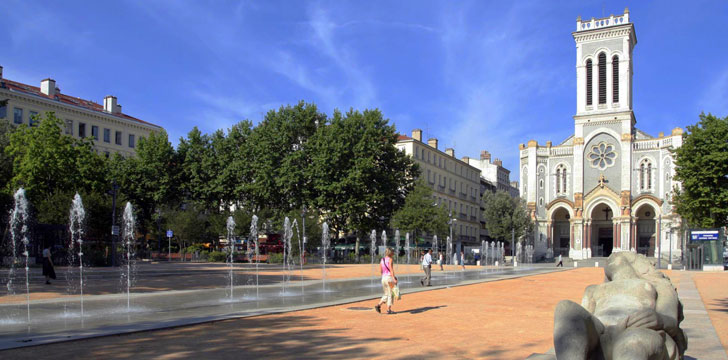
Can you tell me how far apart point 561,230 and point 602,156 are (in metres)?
11.2

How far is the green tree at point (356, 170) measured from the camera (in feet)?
162

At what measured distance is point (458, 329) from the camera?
10641 millimetres

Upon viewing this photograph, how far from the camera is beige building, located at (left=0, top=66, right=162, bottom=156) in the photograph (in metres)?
56.4

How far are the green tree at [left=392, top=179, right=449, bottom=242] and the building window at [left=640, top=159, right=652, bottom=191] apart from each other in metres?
28.5

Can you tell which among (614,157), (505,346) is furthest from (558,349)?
(614,157)

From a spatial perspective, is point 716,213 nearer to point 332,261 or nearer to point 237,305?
point 332,261

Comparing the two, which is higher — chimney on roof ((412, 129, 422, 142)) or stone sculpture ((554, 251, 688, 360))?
chimney on roof ((412, 129, 422, 142))

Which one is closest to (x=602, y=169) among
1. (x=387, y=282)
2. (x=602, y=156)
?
(x=602, y=156)

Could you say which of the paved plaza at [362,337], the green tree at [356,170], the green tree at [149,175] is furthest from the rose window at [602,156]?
the paved plaza at [362,337]

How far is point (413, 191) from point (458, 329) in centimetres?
4498

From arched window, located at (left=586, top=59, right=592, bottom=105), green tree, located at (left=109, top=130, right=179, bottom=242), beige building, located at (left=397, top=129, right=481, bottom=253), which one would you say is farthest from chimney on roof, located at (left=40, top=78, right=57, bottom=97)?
arched window, located at (left=586, top=59, right=592, bottom=105)

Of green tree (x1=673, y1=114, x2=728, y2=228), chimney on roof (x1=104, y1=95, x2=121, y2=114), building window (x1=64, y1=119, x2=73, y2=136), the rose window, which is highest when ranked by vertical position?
chimney on roof (x1=104, y1=95, x2=121, y2=114)

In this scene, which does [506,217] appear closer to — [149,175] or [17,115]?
[149,175]

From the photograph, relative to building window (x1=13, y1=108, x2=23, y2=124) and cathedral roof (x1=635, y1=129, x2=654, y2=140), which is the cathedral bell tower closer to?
cathedral roof (x1=635, y1=129, x2=654, y2=140)
